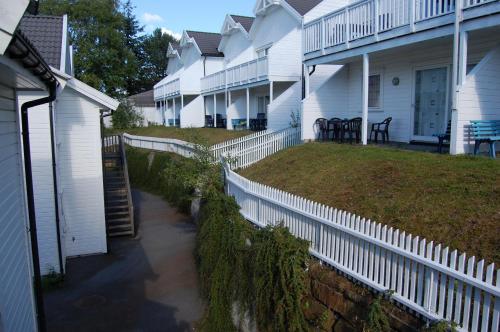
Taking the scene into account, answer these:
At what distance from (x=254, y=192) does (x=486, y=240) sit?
181 inches

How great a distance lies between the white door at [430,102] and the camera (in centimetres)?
1150

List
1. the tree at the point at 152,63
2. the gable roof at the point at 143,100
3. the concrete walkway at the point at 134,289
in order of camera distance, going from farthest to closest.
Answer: the tree at the point at 152,63
the gable roof at the point at 143,100
the concrete walkway at the point at 134,289

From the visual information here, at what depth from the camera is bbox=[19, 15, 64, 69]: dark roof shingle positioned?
1116 centimetres

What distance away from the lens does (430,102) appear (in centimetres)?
1195

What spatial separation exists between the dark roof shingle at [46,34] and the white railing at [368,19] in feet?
27.4

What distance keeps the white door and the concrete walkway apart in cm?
794

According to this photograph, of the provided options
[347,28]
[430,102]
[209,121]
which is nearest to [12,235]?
[347,28]

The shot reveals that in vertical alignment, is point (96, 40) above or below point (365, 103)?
above

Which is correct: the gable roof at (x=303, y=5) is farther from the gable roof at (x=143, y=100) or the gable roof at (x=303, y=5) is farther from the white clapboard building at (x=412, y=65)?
the gable roof at (x=143, y=100)

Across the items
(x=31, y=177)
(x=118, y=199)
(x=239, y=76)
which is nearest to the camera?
(x=31, y=177)

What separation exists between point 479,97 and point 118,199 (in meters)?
12.7

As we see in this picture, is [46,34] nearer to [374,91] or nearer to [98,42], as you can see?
[374,91]

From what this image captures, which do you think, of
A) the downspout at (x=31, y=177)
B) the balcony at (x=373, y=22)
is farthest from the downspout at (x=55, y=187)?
the balcony at (x=373, y=22)

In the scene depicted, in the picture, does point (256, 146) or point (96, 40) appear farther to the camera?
point (96, 40)
